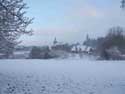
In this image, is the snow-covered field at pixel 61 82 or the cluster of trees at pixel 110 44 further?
the cluster of trees at pixel 110 44

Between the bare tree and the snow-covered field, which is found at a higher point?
the bare tree

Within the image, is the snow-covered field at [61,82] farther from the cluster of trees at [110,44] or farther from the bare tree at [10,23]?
the cluster of trees at [110,44]

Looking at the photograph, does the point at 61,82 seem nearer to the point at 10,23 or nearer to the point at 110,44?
the point at 10,23

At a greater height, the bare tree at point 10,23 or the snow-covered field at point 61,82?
the bare tree at point 10,23

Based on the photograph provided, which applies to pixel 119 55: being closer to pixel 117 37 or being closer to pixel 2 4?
pixel 117 37

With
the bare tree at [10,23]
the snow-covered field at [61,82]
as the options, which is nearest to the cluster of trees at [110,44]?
the snow-covered field at [61,82]

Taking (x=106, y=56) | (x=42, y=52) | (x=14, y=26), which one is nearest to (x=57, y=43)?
(x=42, y=52)

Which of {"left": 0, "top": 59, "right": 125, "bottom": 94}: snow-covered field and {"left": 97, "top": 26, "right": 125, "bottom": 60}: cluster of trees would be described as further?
{"left": 97, "top": 26, "right": 125, "bottom": 60}: cluster of trees

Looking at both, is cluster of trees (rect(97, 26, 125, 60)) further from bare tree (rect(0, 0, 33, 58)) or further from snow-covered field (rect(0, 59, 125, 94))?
bare tree (rect(0, 0, 33, 58))

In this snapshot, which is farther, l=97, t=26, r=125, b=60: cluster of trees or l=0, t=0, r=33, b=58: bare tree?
l=97, t=26, r=125, b=60: cluster of trees

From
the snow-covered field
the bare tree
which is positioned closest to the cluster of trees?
the snow-covered field

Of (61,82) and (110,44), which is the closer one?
(61,82)

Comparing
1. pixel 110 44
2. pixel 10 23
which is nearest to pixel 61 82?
pixel 10 23

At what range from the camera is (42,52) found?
53.9m
